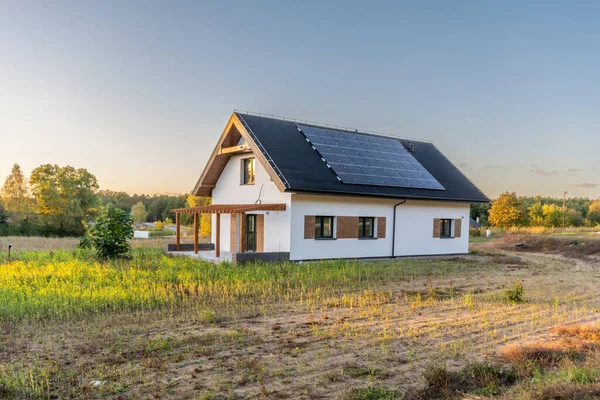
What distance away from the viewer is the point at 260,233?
19281 mm

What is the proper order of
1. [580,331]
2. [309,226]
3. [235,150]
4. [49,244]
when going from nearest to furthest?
[580,331]
[309,226]
[235,150]
[49,244]

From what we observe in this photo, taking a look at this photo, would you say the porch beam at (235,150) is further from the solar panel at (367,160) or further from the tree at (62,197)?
Answer: the tree at (62,197)

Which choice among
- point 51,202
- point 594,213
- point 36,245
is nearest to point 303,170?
point 36,245

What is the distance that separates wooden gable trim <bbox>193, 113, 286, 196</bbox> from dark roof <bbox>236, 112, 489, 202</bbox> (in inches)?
8.5

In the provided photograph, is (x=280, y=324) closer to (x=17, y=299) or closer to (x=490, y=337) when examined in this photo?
(x=490, y=337)

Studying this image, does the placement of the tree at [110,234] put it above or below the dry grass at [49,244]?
above

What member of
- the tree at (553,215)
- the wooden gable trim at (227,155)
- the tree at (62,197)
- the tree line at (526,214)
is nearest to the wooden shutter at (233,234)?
the wooden gable trim at (227,155)

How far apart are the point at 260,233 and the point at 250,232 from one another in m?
0.92

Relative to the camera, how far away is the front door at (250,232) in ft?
65.2

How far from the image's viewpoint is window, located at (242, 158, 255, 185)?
66.3 ft

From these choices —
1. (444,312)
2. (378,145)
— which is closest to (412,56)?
(378,145)

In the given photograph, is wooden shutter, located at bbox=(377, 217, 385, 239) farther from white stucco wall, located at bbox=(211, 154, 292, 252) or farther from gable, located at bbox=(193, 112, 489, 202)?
white stucco wall, located at bbox=(211, 154, 292, 252)

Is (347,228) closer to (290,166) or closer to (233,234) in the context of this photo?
(290,166)

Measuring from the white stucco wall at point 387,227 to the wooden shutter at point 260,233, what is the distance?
1.96 m
